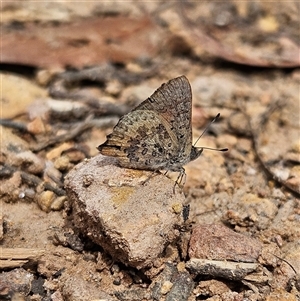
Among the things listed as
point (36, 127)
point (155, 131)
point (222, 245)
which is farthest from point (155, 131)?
point (36, 127)

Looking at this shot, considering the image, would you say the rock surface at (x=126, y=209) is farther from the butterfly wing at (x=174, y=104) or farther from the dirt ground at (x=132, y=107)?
the butterfly wing at (x=174, y=104)

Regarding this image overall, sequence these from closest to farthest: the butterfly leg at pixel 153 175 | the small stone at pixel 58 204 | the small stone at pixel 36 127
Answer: the butterfly leg at pixel 153 175
the small stone at pixel 58 204
the small stone at pixel 36 127

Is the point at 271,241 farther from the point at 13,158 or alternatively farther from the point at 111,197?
the point at 13,158

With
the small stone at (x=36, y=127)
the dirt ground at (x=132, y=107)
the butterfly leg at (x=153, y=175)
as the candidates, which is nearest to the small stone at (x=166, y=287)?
the dirt ground at (x=132, y=107)

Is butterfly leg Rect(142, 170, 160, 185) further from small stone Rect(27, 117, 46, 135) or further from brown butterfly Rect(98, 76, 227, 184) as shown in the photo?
small stone Rect(27, 117, 46, 135)

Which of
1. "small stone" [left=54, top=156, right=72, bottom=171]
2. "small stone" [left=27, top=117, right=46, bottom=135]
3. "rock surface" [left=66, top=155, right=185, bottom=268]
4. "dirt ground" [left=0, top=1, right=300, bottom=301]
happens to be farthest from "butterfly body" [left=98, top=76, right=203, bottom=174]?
"small stone" [left=27, top=117, right=46, bottom=135]

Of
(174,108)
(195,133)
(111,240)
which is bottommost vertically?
(195,133)

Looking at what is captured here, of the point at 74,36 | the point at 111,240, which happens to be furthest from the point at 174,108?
the point at 74,36
